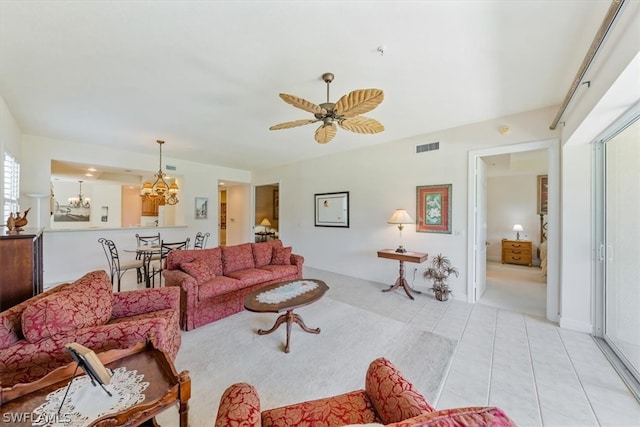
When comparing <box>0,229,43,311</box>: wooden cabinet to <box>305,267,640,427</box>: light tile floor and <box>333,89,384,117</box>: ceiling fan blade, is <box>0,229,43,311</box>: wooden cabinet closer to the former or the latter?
<box>333,89,384,117</box>: ceiling fan blade

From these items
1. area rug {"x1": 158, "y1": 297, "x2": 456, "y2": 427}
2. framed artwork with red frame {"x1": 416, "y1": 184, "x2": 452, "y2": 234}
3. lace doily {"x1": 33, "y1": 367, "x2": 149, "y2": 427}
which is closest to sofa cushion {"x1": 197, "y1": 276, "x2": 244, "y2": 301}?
area rug {"x1": 158, "y1": 297, "x2": 456, "y2": 427}

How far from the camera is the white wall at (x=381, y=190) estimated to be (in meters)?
3.82

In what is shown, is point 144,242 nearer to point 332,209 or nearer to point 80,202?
point 332,209

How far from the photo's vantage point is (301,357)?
7.69 ft

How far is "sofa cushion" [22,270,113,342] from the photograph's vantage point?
143cm

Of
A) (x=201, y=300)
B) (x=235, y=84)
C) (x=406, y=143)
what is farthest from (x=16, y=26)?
(x=406, y=143)

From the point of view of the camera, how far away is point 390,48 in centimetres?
209

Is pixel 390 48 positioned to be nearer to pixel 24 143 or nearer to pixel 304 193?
pixel 304 193

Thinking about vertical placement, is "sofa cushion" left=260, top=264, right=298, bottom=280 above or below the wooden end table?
below

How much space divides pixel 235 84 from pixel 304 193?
3.85m

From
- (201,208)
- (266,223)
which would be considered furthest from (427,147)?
(266,223)

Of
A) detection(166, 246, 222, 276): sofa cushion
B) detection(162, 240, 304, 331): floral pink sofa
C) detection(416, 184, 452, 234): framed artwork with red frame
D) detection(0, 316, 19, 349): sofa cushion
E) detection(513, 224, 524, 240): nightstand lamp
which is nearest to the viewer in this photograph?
detection(0, 316, 19, 349): sofa cushion

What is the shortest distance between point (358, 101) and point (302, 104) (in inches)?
19.3

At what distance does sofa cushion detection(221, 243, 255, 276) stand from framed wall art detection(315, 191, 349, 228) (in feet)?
7.21
